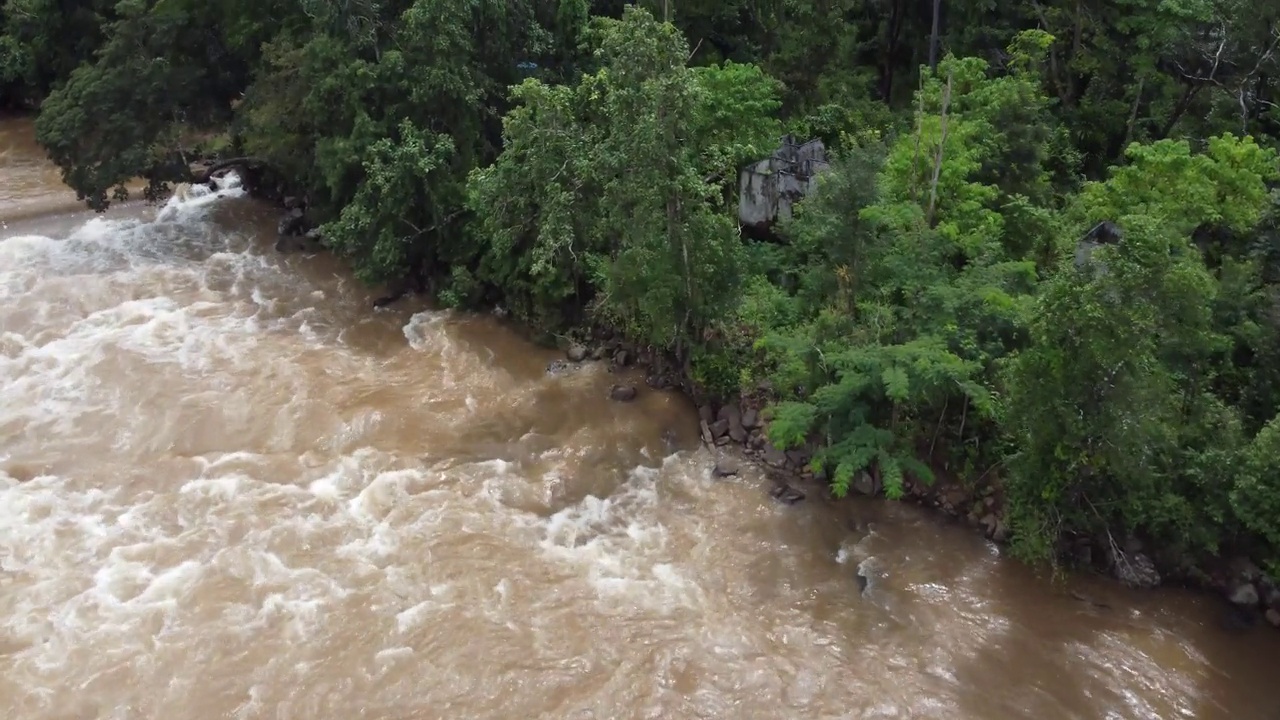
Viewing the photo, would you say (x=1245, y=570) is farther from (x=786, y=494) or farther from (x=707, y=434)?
(x=707, y=434)

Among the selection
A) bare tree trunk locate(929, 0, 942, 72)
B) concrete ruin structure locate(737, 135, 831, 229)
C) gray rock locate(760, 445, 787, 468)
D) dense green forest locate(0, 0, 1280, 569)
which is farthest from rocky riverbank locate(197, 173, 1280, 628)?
bare tree trunk locate(929, 0, 942, 72)

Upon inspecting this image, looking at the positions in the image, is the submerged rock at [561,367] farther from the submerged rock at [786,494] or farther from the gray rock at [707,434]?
the submerged rock at [786,494]

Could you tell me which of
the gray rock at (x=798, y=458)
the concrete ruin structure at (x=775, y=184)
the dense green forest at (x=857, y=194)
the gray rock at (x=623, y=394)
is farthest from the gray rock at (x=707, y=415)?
the concrete ruin structure at (x=775, y=184)

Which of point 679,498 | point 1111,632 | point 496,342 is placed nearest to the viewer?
point 1111,632

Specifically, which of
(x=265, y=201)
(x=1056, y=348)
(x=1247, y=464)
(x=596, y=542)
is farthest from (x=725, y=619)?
(x=265, y=201)

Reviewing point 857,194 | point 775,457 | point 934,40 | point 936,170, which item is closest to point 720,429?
point 775,457

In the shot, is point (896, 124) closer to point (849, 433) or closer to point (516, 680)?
point (849, 433)

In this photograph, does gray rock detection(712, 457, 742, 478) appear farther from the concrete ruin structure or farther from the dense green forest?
the concrete ruin structure
